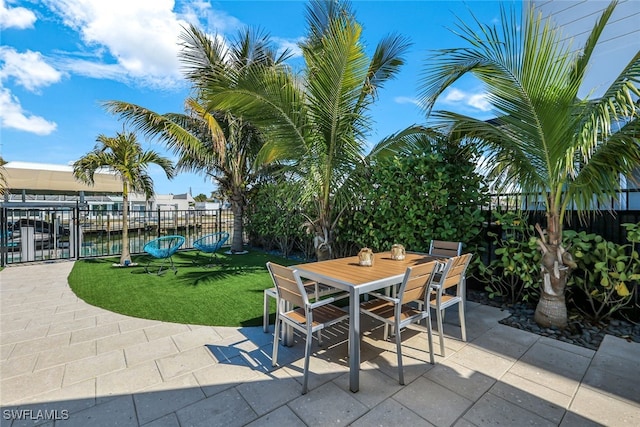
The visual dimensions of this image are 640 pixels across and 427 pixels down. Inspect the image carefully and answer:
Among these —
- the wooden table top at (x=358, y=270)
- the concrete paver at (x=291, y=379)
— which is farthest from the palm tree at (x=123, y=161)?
the wooden table top at (x=358, y=270)

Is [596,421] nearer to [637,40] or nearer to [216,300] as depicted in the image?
[216,300]

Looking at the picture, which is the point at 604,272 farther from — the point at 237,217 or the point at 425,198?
the point at 237,217

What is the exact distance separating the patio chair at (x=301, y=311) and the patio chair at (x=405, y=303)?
0.37 meters

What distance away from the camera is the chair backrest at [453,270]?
106 inches

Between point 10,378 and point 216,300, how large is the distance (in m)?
2.17

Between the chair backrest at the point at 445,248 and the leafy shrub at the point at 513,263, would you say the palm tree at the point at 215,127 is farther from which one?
the leafy shrub at the point at 513,263

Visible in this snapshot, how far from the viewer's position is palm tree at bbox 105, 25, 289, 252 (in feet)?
22.7

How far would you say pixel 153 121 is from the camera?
698 cm

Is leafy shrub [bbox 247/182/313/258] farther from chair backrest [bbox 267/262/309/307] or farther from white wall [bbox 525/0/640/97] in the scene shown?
white wall [bbox 525/0/640/97]

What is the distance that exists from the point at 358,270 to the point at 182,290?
3.45 meters

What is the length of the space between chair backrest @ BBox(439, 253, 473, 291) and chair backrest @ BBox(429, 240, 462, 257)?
71cm

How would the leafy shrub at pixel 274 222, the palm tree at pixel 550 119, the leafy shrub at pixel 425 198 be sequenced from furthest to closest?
the leafy shrub at pixel 274 222, the leafy shrub at pixel 425 198, the palm tree at pixel 550 119

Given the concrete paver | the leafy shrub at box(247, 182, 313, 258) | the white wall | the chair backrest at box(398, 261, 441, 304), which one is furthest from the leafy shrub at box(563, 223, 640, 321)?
the leafy shrub at box(247, 182, 313, 258)

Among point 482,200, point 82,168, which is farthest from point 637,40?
point 82,168
